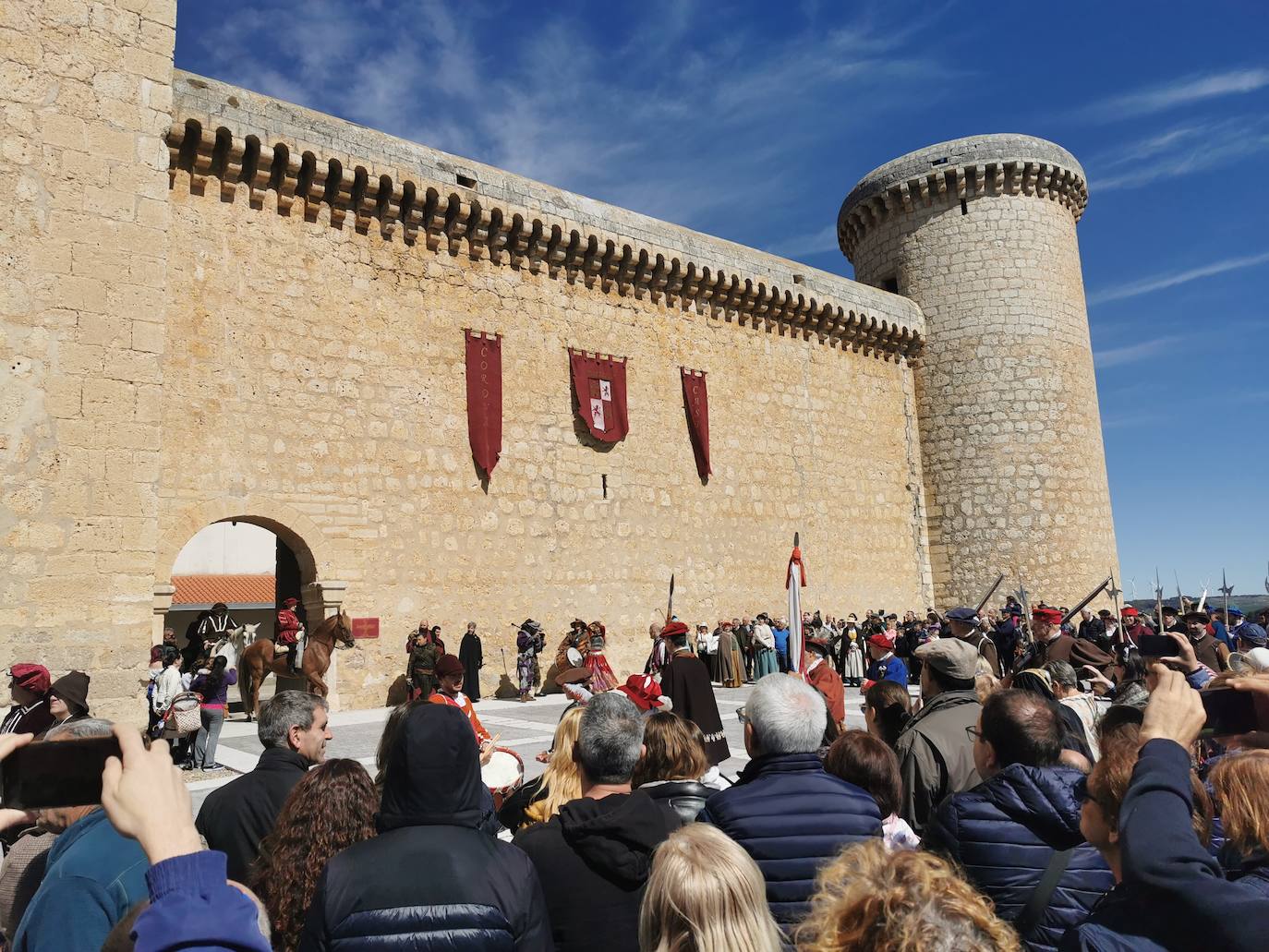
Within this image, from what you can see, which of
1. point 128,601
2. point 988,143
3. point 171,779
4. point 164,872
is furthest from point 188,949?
point 988,143

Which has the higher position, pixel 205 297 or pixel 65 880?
pixel 205 297

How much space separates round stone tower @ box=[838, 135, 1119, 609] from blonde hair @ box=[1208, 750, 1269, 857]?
61.9ft

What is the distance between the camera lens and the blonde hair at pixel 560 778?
103 inches

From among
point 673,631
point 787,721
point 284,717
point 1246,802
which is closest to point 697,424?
Result: point 673,631

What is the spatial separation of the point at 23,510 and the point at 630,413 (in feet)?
35.2

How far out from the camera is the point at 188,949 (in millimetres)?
1201

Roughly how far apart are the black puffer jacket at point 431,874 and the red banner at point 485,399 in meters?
11.5

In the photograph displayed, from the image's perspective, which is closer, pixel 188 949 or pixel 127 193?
pixel 188 949

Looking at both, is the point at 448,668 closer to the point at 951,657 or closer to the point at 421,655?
the point at 951,657

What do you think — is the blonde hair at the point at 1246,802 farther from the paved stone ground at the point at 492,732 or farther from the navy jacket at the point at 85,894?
the paved stone ground at the point at 492,732

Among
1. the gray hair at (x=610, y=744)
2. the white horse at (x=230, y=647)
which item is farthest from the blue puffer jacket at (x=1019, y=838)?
the white horse at (x=230, y=647)

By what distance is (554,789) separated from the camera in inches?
104

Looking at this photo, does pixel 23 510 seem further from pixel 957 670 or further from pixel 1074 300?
pixel 1074 300

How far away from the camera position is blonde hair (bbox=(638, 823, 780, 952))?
1497mm
